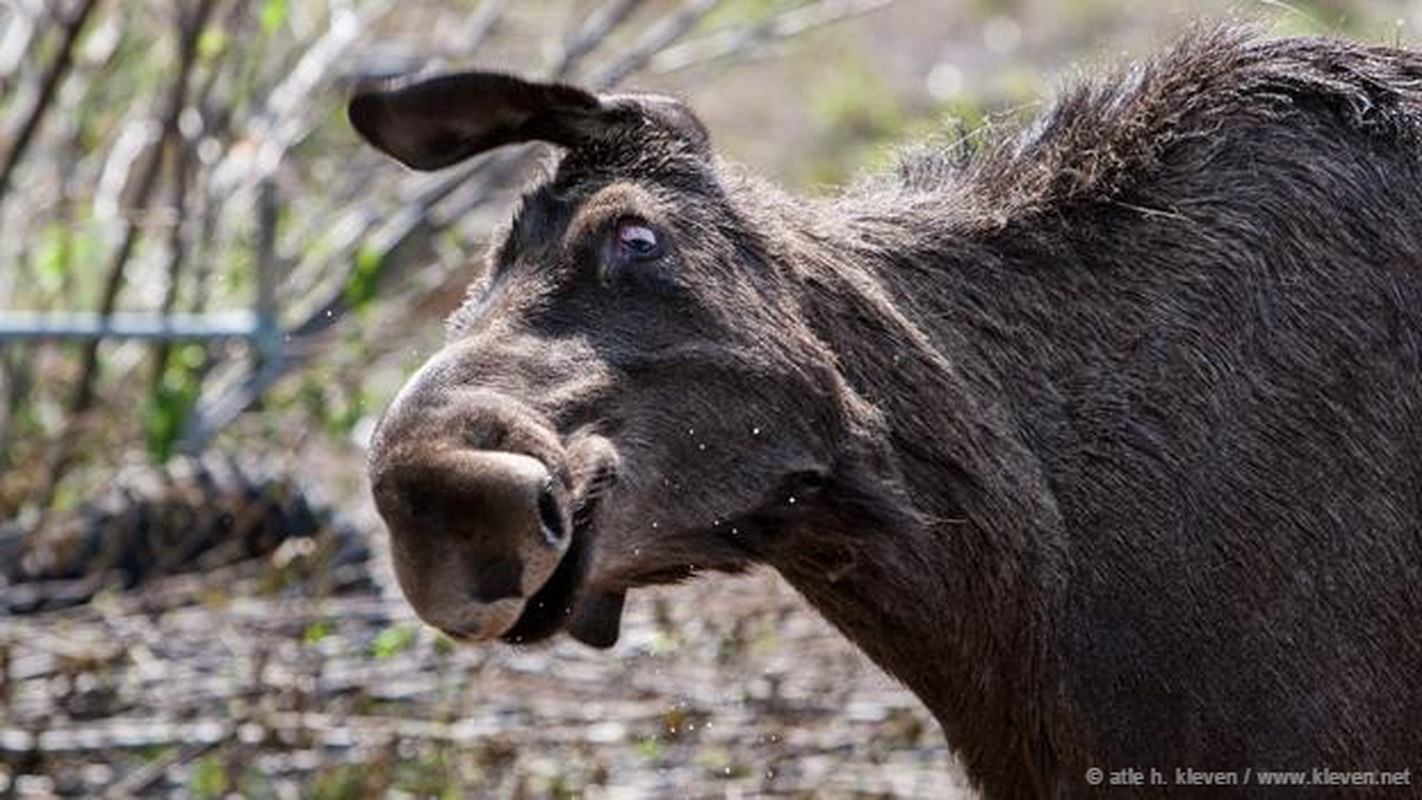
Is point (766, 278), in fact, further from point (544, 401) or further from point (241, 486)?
point (241, 486)

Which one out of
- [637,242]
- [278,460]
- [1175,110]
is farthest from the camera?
[278,460]

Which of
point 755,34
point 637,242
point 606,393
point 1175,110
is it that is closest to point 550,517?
point 606,393

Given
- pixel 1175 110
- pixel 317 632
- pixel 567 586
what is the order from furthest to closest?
pixel 317 632 < pixel 1175 110 < pixel 567 586

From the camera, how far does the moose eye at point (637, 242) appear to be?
3.61 meters

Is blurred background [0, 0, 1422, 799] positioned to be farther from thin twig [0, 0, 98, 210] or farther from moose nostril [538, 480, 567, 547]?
moose nostril [538, 480, 567, 547]

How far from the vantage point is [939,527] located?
376cm

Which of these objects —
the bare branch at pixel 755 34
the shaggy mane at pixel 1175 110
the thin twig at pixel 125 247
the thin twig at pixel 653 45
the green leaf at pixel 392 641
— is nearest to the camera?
the shaggy mane at pixel 1175 110

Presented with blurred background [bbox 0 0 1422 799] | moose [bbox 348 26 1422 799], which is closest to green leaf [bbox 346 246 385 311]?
blurred background [bbox 0 0 1422 799]

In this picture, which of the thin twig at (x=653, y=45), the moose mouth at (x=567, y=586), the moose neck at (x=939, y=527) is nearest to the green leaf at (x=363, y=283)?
the thin twig at (x=653, y=45)

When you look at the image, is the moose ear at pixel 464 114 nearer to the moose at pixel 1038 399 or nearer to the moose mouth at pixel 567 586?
the moose at pixel 1038 399

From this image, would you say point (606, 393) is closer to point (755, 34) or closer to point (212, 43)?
point (212, 43)

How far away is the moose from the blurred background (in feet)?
0.97

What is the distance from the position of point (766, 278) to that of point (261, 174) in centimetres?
419

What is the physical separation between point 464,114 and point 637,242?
0.34 m
